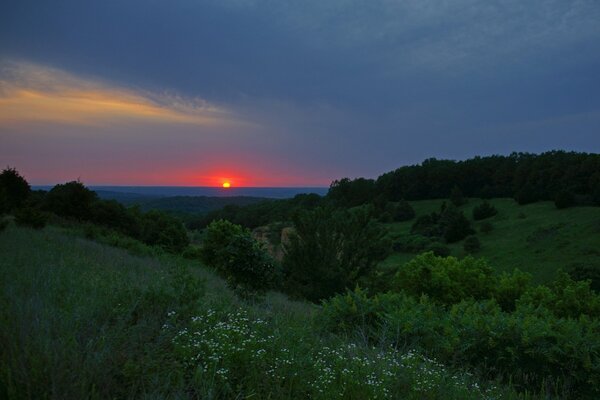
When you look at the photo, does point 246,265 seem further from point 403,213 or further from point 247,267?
point 403,213

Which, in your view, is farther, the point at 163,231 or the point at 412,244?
the point at 412,244

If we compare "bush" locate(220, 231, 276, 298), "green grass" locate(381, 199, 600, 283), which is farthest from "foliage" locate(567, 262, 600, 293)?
"bush" locate(220, 231, 276, 298)

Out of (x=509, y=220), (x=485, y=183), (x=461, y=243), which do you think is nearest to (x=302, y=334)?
(x=461, y=243)

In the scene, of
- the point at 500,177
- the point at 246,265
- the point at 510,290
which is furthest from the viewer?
the point at 500,177

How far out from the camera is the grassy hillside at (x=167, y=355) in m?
2.86

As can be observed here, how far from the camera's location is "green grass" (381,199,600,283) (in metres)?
31.6

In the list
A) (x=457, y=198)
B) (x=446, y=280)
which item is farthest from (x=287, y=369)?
(x=457, y=198)

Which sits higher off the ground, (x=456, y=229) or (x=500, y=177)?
(x=500, y=177)

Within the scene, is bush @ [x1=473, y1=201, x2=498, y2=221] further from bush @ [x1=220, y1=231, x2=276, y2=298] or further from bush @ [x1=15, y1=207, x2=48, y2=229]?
bush @ [x1=15, y1=207, x2=48, y2=229]

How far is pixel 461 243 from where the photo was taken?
4388 centimetres

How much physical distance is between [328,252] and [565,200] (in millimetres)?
41611

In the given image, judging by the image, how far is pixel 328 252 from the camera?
1752 centimetres

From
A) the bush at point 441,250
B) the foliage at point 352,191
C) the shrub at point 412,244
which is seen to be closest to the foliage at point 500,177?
the foliage at point 352,191

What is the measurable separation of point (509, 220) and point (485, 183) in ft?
74.7
